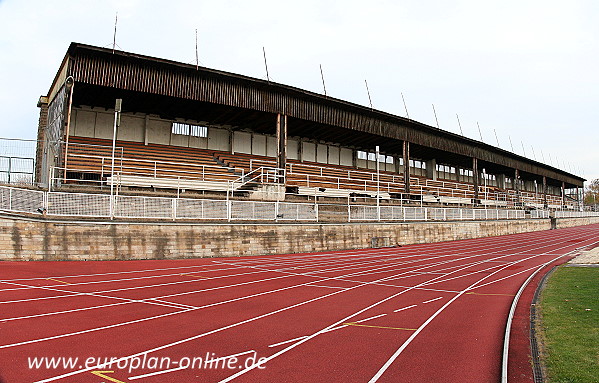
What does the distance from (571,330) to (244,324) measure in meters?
5.36

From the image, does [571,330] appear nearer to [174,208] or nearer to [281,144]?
[174,208]

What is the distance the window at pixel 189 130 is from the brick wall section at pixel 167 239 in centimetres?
1271

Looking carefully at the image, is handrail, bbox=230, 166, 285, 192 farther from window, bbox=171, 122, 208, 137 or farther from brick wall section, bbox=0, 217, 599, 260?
window, bbox=171, 122, 208, 137

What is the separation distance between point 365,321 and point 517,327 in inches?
106

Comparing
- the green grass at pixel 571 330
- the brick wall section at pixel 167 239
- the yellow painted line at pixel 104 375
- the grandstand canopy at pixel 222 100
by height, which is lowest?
the yellow painted line at pixel 104 375

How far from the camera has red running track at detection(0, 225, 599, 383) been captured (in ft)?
16.3

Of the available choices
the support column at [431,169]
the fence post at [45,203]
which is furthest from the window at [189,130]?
the support column at [431,169]

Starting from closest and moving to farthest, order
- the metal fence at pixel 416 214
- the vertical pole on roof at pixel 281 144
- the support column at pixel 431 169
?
the metal fence at pixel 416 214 → the vertical pole on roof at pixel 281 144 → the support column at pixel 431 169

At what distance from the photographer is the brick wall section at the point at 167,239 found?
12.6 m

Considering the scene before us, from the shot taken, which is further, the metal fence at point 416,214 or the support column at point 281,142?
the support column at point 281,142

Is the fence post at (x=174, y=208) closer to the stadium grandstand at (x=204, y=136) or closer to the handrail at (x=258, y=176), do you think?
the stadium grandstand at (x=204, y=136)

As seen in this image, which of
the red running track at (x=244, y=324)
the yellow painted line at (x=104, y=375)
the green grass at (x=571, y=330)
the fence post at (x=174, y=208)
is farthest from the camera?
the fence post at (x=174, y=208)

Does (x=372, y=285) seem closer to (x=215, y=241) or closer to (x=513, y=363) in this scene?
(x=513, y=363)

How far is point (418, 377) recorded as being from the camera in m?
4.89
